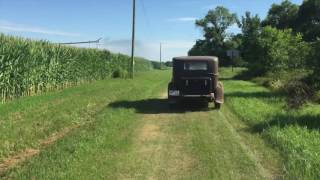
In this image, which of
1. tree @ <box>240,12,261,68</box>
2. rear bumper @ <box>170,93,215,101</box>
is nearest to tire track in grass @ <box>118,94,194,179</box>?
rear bumper @ <box>170,93,215,101</box>

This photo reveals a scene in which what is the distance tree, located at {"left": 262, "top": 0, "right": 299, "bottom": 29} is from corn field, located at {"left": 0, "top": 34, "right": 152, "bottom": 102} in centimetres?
4935

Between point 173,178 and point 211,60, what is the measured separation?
12759 mm

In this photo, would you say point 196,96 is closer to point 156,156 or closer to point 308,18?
point 156,156

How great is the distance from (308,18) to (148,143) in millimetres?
68235

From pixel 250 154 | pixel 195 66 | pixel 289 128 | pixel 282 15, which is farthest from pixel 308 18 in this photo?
pixel 250 154

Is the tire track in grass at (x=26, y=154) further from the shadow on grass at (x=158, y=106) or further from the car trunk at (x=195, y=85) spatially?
the car trunk at (x=195, y=85)

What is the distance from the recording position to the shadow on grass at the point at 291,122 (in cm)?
1485

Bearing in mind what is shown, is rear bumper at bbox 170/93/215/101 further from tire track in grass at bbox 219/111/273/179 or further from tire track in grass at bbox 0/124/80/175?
tire track in grass at bbox 0/124/80/175

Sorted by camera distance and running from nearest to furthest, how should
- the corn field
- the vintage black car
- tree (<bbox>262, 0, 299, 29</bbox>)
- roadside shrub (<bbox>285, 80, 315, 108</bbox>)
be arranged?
roadside shrub (<bbox>285, 80, 315, 108</bbox>) → the vintage black car → the corn field → tree (<bbox>262, 0, 299, 29</bbox>)

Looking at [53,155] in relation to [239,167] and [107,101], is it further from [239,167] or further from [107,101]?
[107,101]

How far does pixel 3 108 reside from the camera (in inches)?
768

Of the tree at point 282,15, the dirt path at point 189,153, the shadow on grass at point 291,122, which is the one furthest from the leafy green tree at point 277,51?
the tree at point 282,15

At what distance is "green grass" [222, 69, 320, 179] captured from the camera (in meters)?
10.1

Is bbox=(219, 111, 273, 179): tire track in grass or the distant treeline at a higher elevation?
the distant treeline
